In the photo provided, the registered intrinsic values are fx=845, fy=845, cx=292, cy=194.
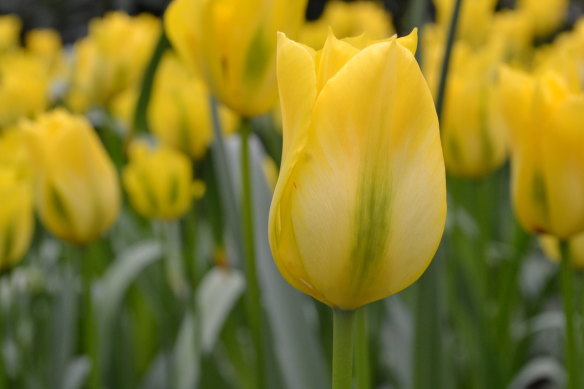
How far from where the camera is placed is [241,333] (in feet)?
5.48

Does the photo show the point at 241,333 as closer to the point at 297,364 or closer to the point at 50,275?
the point at 50,275

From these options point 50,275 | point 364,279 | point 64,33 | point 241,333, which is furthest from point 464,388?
point 64,33

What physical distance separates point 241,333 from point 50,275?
489mm

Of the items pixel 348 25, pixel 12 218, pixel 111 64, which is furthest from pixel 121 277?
pixel 348 25

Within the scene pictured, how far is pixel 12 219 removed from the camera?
3.62 ft

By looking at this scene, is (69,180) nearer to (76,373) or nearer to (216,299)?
(216,299)

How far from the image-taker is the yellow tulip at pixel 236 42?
2.67ft

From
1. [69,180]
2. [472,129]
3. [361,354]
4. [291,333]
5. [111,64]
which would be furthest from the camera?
[111,64]

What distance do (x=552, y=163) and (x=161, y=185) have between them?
2.98ft

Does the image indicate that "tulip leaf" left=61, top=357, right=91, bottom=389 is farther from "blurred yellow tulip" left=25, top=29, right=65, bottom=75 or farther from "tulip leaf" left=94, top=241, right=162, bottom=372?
"blurred yellow tulip" left=25, top=29, right=65, bottom=75

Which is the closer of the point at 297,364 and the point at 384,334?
the point at 297,364

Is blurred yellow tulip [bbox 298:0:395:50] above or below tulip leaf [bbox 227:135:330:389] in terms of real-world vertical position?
below

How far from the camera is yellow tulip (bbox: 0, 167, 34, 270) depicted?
1.09 metres

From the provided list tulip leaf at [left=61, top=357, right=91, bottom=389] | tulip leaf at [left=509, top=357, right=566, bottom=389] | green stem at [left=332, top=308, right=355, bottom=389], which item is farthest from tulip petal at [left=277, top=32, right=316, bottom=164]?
tulip leaf at [left=509, top=357, right=566, bottom=389]
